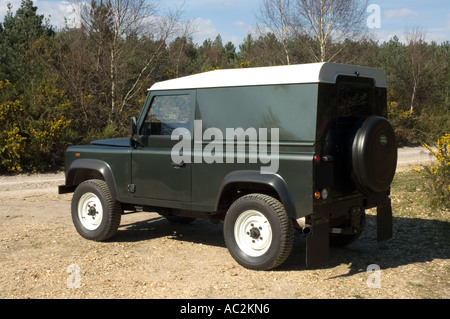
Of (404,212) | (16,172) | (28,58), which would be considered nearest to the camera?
(404,212)

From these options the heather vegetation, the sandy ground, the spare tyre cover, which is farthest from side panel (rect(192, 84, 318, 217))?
the heather vegetation

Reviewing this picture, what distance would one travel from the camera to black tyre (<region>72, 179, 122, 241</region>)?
21.5 ft

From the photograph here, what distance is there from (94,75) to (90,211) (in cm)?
1125

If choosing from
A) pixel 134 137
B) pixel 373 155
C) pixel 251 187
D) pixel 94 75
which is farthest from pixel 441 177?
pixel 94 75

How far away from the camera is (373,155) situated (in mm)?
5184

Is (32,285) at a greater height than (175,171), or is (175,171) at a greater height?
(175,171)

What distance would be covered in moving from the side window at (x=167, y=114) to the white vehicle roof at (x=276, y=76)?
5.8 inches

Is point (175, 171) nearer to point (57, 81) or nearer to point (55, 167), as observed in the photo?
point (55, 167)

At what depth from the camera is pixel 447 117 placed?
892 inches

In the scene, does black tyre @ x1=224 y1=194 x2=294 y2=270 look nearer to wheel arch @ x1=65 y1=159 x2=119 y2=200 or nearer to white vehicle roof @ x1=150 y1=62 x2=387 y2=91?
white vehicle roof @ x1=150 y1=62 x2=387 y2=91

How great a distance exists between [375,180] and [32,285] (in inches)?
A: 147

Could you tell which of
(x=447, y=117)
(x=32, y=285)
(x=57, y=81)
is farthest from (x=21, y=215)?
(x=447, y=117)

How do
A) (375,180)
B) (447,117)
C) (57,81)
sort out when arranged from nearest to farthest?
(375,180) < (57,81) < (447,117)

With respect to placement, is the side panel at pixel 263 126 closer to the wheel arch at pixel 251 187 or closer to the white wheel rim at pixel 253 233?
the wheel arch at pixel 251 187
